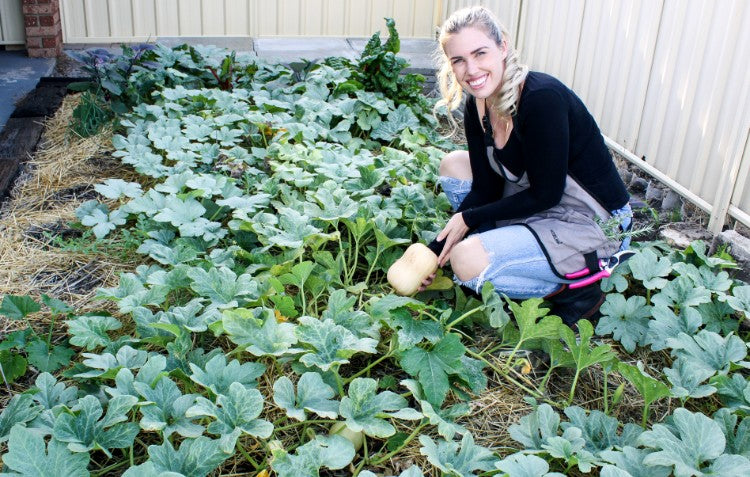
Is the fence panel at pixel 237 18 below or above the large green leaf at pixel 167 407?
above

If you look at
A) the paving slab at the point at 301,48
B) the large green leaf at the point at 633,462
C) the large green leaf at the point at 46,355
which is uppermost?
the paving slab at the point at 301,48

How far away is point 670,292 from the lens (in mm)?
2350

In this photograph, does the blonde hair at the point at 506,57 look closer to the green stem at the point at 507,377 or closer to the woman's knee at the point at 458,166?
the woman's knee at the point at 458,166

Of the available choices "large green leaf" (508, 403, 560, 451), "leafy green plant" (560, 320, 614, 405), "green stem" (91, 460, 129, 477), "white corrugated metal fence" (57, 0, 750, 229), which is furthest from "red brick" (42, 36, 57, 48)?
"large green leaf" (508, 403, 560, 451)

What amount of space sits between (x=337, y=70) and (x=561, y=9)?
4.25 feet

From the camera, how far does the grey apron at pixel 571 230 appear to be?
7.71ft

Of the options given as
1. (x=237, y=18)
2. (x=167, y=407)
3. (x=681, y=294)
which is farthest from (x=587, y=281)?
(x=237, y=18)

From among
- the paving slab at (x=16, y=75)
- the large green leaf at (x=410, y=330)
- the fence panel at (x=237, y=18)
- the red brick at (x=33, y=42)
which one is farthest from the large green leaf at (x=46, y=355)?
the fence panel at (x=237, y=18)

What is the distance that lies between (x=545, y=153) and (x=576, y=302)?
49 cm

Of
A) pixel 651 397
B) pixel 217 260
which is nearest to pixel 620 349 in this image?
pixel 651 397

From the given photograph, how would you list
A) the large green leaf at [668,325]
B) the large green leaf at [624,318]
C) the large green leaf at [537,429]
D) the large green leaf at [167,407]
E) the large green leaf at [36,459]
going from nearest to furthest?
the large green leaf at [36,459]
the large green leaf at [167,407]
the large green leaf at [537,429]
the large green leaf at [668,325]
the large green leaf at [624,318]

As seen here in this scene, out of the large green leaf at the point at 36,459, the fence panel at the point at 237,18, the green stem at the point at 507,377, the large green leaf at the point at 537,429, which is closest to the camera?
the large green leaf at the point at 36,459

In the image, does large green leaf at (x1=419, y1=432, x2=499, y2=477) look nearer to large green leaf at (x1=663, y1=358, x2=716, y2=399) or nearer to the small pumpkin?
large green leaf at (x1=663, y1=358, x2=716, y2=399)

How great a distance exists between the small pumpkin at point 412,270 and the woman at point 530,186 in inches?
1.4
